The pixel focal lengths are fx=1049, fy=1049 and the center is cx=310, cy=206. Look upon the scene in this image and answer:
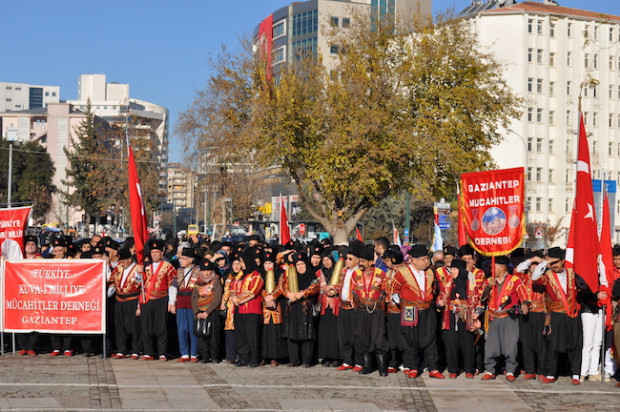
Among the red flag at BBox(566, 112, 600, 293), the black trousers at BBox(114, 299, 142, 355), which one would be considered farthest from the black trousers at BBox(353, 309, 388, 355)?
the black trousers at BBox(114, 299, 142, 355)

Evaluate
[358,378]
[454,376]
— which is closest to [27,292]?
[358,378]

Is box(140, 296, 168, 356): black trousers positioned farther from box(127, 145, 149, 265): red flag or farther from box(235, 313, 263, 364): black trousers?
box(235, 313, 263, 364): black trousers

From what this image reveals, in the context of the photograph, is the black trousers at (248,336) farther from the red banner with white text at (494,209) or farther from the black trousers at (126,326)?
the red banner with white text at (494,209)

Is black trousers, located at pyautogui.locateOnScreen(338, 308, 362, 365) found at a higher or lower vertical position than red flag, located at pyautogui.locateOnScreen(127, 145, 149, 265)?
lower

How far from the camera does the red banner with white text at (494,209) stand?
1316 cm

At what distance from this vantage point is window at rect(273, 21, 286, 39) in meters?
123

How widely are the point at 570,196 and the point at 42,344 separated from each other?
289ft

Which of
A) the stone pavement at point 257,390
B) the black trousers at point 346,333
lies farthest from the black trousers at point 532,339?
the black trousers at point 346,333

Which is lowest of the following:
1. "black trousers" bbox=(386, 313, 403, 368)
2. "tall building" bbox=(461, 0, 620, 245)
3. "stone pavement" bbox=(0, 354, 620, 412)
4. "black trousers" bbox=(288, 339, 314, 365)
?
"stone pavement" bbox=(0, 354, 620, 412)

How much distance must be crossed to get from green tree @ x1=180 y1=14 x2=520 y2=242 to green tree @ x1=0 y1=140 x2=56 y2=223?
2649 inches

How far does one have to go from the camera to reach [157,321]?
14.3 meters

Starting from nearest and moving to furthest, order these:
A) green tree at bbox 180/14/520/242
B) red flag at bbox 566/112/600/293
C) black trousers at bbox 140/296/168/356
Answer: red flag at bbox 566/112/600/293 → black trousers at bbox 140/296/168/356 → green tree at bbox 180/14/520/242

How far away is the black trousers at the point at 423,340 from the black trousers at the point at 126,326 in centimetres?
388

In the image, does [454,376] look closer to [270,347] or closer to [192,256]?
[270,347]
